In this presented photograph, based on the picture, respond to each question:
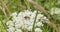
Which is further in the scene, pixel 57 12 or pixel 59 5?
pixel 59 5

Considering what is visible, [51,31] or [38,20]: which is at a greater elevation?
[38,20]

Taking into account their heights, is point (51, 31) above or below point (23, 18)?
below

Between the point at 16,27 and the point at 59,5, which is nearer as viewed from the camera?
the point at 16,27

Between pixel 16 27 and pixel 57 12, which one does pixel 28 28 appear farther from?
pixel 57 12

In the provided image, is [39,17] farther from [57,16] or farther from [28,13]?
[57,16]

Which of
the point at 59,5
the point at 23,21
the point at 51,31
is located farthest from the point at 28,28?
the point at 59,5

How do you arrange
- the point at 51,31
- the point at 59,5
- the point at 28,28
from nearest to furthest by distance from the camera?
the point at 28,28, the point at 51,31, the point at 59,5

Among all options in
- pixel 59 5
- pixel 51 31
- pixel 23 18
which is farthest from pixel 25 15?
pixel 59 5

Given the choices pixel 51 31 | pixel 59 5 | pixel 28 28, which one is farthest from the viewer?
pixel 59 5
